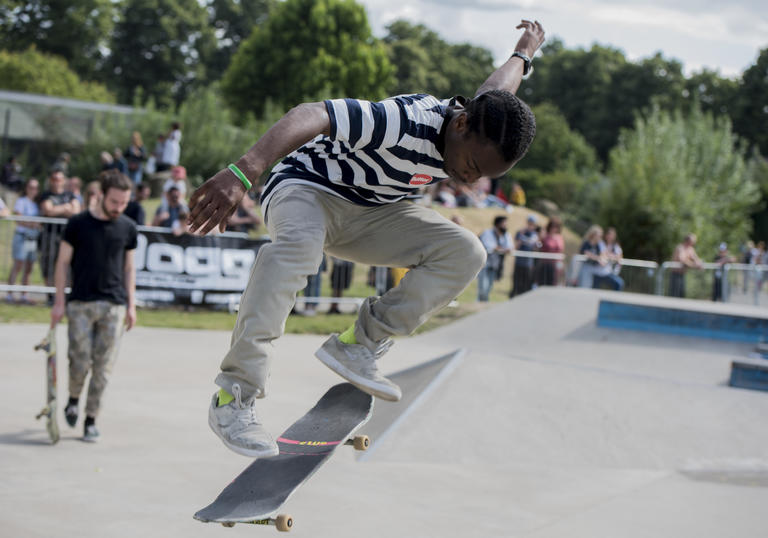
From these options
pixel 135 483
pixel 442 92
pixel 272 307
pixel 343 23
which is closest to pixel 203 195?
pixel 272 307

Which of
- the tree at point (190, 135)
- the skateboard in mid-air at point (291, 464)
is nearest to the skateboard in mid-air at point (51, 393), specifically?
the skateboard in mid-air at point (291, 464)

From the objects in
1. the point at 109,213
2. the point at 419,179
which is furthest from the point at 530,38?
the point at 109,213

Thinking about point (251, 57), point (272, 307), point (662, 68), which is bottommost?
point (272, 307)

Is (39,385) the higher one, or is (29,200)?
(29,200)

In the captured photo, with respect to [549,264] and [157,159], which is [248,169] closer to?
[549,264]

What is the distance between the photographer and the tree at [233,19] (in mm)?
75188

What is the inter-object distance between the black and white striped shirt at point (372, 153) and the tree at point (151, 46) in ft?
213

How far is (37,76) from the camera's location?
161ft

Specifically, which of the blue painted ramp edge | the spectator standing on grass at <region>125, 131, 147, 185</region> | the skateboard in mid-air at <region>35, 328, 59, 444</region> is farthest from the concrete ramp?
the spectator standing on grass at <region>125, 131, 147, 185</region>

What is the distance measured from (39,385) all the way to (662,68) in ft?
242

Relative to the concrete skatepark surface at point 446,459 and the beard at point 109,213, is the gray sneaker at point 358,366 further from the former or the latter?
Result: the beard at point 109,213

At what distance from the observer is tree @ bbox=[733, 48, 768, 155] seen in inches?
2525

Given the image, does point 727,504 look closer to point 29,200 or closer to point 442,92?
point 29,200

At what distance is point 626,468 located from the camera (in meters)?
6.67
